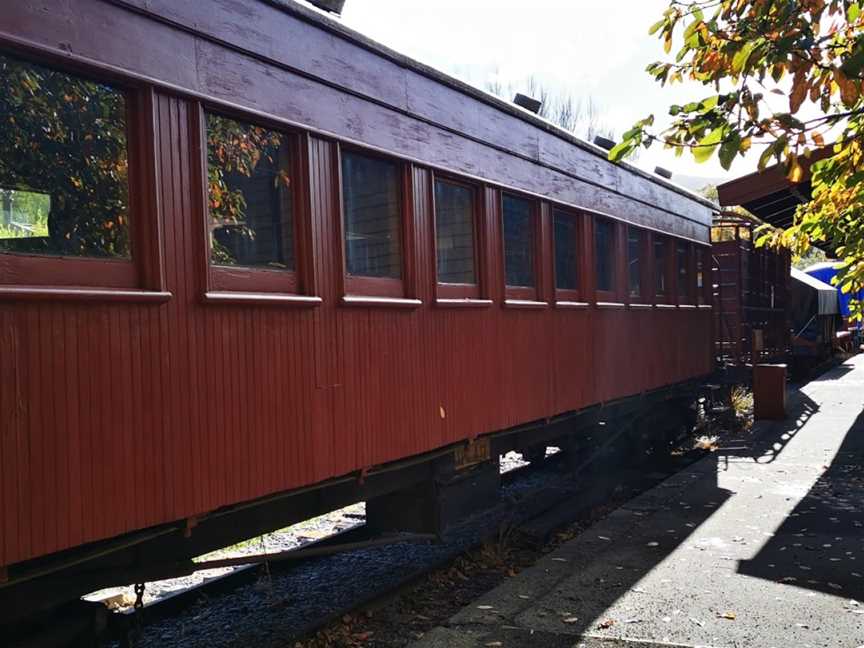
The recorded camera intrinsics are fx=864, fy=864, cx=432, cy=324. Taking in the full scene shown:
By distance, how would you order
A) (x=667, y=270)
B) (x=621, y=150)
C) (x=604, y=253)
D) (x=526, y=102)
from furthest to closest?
(x=667, y=270)
(x=604, y=253)
(x=526, y=102)
(x=621, y=150)

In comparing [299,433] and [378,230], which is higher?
[378,230]

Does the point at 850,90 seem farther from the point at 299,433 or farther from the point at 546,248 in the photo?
the point at 546,248

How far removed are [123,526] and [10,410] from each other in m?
0.65

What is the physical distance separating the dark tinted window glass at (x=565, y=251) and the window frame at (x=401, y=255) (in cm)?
217

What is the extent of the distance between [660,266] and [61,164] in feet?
24.2

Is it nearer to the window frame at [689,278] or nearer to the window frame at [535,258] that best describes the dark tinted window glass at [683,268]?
the window frame at [689,278]

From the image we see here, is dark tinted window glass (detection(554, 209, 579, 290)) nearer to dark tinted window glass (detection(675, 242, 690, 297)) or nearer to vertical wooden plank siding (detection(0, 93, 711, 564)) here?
vertical wooden plank siding (detection(0, 93, 711, 564))

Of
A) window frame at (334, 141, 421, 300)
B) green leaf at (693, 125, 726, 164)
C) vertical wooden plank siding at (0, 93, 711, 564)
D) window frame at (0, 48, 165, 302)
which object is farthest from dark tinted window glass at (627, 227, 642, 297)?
window frame at (0, 48, 165, 302)

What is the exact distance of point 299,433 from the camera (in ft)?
13.1

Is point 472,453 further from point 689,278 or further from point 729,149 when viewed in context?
point 689,278

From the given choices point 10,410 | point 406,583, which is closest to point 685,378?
point 406,583

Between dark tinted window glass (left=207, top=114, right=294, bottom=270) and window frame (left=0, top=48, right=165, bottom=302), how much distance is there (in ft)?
1.13

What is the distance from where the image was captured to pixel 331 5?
14.7 feet

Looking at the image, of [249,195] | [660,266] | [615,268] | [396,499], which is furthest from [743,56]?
[660,266]
